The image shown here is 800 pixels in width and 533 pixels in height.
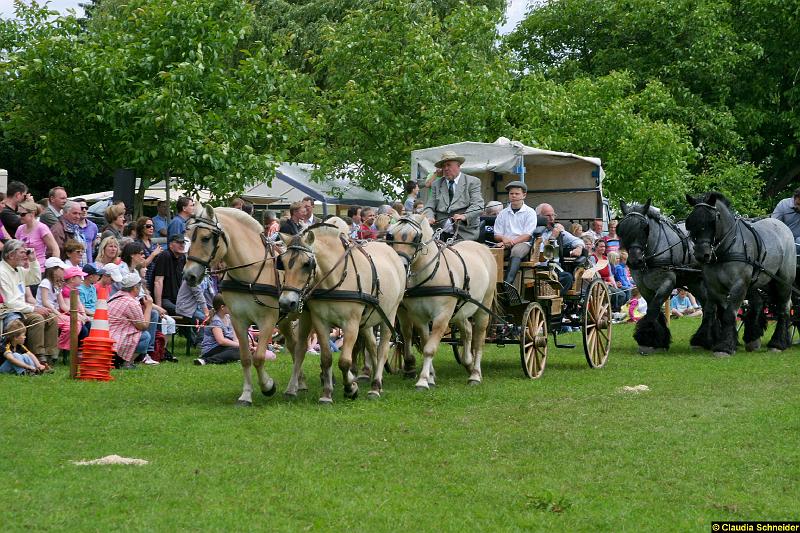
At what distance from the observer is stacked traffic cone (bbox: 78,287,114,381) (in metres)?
13.1

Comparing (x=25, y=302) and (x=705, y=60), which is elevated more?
(x=705, y=60)

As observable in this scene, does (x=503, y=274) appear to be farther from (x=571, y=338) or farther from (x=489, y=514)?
(x=489, y=514)

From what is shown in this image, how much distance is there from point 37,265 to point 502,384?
19.4ft

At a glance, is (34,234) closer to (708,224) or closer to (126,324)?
Result: (126,324)

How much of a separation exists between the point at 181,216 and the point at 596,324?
6.64m

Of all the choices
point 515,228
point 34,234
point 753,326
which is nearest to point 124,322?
point 34,234

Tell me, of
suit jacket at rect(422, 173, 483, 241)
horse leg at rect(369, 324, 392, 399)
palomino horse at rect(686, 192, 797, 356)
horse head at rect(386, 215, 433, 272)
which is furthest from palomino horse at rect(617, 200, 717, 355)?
horse leg at rect(369, 324, 392, 399)

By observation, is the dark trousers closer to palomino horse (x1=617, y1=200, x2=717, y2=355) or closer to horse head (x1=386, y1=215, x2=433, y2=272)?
horse head (x1=386, y1=215, x2=433, y2=272)

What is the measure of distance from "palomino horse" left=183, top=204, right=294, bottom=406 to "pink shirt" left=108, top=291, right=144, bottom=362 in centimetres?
359

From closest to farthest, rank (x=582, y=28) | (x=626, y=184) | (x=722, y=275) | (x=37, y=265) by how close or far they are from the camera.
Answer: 1. (x=37, y=265)
2. (x=722, y=275)
3. (x=626, y=184)
4. (x=582, y=28)

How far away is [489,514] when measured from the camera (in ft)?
22.5

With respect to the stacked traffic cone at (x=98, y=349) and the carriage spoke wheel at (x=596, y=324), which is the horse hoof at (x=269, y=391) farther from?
the carriage spoke wheel at (x=596, y=324)

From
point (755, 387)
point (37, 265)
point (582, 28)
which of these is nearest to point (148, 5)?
point (37, 265)

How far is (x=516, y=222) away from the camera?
14523 millimetres
